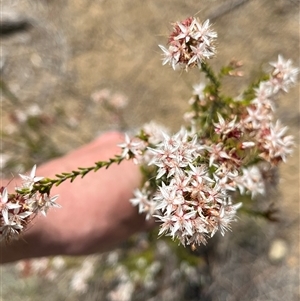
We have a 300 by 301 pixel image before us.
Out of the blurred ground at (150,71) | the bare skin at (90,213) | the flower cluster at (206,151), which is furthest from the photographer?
the blurred ground at (150,71)

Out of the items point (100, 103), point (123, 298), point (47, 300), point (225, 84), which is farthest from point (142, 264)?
point (225, 84)

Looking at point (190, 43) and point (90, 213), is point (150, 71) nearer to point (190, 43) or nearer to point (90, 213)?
A: point (90, 213)

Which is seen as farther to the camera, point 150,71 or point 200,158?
point 150,71

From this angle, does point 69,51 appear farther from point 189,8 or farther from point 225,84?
point 225,84

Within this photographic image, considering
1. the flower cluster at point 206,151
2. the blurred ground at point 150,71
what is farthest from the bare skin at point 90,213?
the blurred ground at point 150,71

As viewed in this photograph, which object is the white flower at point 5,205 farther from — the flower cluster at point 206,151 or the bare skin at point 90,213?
the bare skin at point 90,213

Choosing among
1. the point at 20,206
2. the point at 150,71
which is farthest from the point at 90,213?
the point at 150,71
